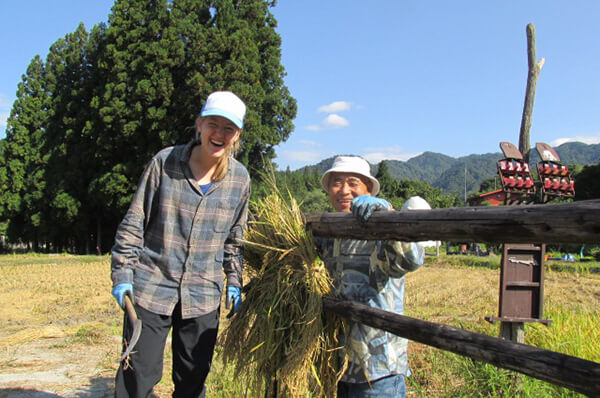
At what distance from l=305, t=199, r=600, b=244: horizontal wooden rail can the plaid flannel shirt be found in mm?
694

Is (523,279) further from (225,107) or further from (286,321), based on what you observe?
(225,107)

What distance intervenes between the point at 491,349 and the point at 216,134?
1550mm

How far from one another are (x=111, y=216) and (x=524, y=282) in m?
22.9

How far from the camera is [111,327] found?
5.42m

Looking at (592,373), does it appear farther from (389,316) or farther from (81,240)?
(81,240)

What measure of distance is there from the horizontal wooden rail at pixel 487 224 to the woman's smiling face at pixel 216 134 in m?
0.68

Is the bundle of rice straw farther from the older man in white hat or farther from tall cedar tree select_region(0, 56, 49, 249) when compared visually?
tall cedar tree select_region(0, 56, 49, 249)

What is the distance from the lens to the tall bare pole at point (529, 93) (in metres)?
5.98

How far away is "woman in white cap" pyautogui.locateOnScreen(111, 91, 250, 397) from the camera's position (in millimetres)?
2268

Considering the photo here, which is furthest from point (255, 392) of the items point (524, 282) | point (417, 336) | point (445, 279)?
point (445, 279)

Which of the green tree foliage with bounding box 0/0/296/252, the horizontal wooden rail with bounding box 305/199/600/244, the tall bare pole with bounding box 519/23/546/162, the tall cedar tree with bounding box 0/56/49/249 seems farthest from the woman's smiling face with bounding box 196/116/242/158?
the tall cedar tree with bounding box 0/56/49/249

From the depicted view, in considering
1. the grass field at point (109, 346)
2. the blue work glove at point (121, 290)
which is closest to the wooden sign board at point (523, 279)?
the grass field at point (109, 346)

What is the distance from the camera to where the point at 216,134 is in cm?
231

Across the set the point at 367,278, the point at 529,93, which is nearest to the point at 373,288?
the point at 367,278
